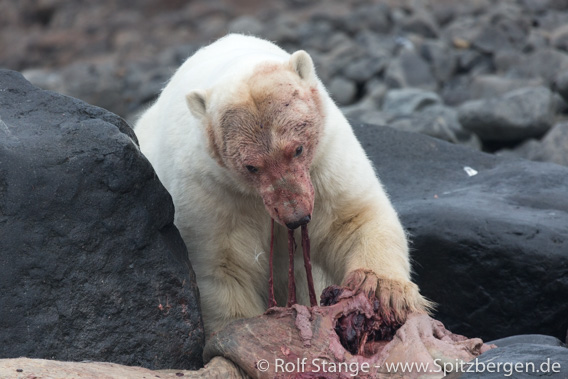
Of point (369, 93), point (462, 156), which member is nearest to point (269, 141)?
point (462, 156)

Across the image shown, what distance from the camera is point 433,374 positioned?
3973 millimetres

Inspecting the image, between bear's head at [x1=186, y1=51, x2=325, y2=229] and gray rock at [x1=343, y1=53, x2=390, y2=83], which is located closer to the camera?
bear's head at [x1=186, y1=51, x2=325, y2=229]

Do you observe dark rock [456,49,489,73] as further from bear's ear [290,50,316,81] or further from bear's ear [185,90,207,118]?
bear's ear [185,90,207,118]

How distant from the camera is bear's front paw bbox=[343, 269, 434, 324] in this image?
462 cm

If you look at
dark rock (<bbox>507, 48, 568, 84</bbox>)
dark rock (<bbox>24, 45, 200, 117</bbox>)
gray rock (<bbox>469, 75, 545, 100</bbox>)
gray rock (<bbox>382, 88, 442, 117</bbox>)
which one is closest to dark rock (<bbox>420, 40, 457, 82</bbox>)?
dark rock (<bbox>507, 48, 568, 84</bbox>)

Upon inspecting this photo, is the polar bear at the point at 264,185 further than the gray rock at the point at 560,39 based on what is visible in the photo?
No

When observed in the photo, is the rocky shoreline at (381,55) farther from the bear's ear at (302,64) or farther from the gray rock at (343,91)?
the bear's ear at (302,64)

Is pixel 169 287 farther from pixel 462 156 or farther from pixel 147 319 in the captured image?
pixel 462 156

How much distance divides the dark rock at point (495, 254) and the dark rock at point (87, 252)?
1983 mm

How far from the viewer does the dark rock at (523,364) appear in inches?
142

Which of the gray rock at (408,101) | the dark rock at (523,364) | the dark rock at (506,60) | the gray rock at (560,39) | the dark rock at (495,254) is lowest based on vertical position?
the dark rock at (506,60)

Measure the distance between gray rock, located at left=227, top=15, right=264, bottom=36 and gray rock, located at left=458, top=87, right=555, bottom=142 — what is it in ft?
30.6

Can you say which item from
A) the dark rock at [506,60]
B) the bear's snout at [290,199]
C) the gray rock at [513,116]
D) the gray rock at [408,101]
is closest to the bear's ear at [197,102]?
the bear's snout at [290,199]

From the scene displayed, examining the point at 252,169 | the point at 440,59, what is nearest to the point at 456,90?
the point at 440,59
